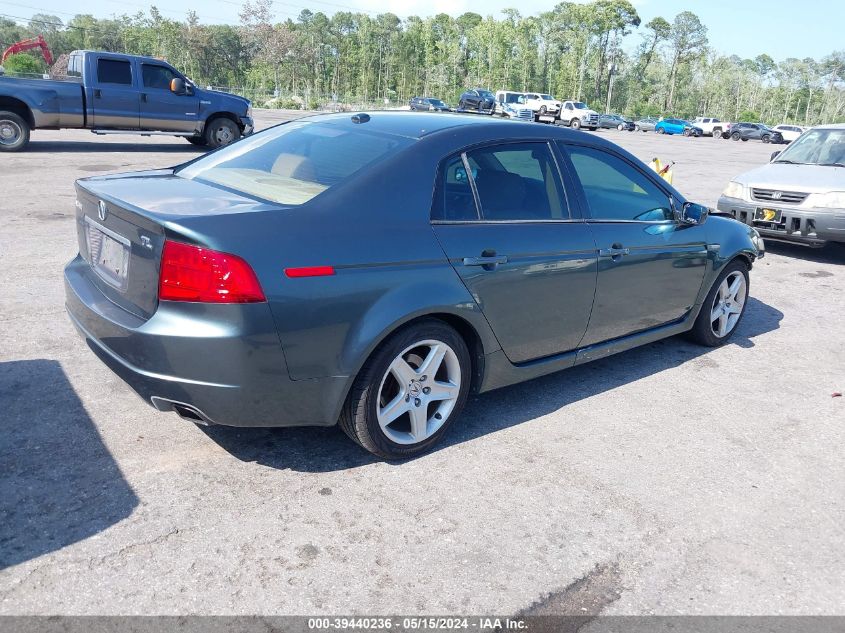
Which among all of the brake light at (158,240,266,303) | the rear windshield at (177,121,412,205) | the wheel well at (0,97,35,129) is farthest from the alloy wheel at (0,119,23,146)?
the brake light at (158,240,266,303)

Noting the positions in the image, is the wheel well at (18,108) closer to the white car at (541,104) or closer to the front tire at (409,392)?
the front tire at (409,392)

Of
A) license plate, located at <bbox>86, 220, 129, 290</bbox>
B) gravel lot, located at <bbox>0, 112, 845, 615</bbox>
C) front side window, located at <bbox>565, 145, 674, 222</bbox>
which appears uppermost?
front side window, located at <bbox>565, 145, 674, 222</bbox>

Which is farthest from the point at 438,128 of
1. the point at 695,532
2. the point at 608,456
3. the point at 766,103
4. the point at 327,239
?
the point at 766,103

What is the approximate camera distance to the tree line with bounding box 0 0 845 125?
79.7 metres

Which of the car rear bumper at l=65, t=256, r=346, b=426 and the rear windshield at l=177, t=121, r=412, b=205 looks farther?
the rear windshield at l=177, t=121, r=412, b=205

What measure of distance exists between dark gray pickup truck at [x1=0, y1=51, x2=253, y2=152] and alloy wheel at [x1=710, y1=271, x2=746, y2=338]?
13.0m

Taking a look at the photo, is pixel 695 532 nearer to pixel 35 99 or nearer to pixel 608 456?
pixel 608 456

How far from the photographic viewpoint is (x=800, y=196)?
881cm

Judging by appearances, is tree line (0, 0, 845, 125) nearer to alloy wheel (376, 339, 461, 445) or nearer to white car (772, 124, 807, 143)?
white car (772, 124, 807, 143)

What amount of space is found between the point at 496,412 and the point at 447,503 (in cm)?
107

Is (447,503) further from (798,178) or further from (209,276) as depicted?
(798,178)

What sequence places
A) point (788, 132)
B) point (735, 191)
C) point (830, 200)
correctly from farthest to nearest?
1. point (788, 132)
2. point (735, 191)
3. point (830, 200)

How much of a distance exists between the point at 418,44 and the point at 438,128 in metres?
95.4

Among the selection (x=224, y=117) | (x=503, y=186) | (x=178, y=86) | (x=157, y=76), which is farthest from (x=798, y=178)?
(x=157, y=76)
